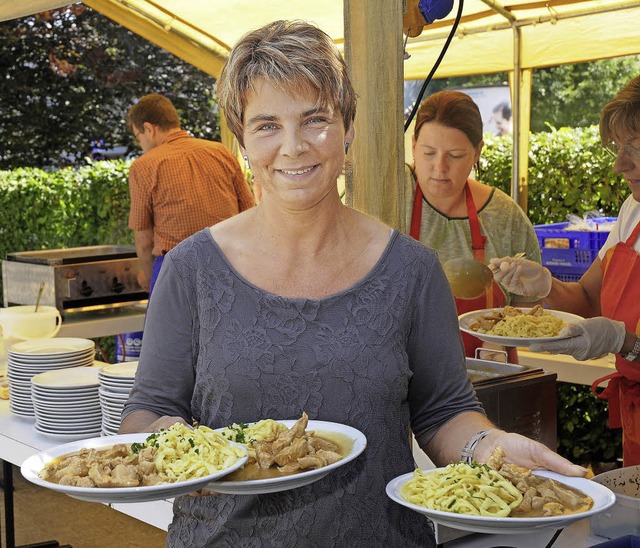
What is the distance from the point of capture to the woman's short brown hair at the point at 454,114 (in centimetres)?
291

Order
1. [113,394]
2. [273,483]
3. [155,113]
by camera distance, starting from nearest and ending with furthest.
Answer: [273,483], [113,394], [155,113]

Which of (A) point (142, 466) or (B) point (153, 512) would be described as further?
(B) point (153, 512)

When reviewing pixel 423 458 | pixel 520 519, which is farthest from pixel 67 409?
pixel 520 519

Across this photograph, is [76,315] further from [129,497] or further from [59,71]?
[59,71]

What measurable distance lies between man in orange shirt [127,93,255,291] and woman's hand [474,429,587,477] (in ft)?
13.7

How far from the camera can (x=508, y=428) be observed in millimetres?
2381

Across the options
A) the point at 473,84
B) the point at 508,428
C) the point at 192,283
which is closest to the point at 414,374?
the point at 192,283

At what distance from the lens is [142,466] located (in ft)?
4.40

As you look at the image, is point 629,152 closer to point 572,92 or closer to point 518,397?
point 518,397

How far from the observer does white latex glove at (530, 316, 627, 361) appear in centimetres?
255

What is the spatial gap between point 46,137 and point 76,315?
628 centimetres

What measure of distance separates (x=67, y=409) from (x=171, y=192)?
122 inches

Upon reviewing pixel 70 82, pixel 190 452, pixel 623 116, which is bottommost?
pixel 190 452

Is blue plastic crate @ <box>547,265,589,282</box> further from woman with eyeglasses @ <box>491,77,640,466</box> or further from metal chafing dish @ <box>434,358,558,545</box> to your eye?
metal chafing dish @ <box>434,358,558,545</box>
